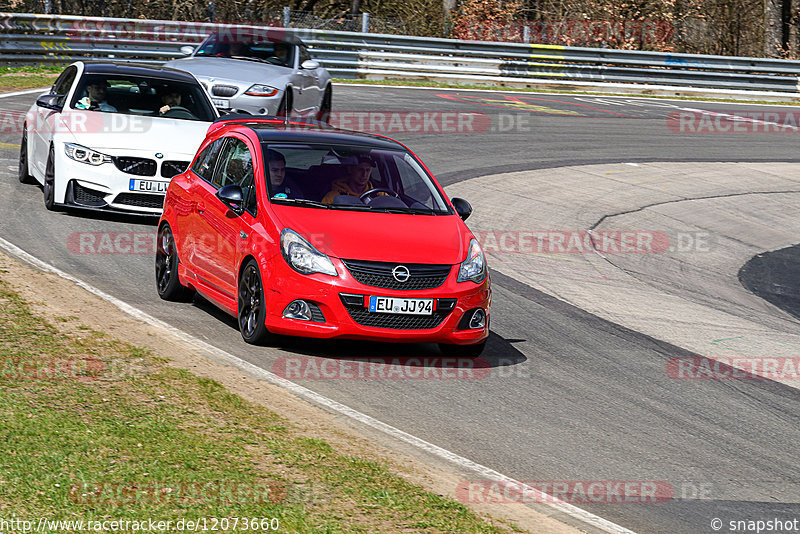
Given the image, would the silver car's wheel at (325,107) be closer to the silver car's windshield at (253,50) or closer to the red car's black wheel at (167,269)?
the silver car's windshield at (253,50)

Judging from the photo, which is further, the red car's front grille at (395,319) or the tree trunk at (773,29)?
the tree trunk at (773,29)

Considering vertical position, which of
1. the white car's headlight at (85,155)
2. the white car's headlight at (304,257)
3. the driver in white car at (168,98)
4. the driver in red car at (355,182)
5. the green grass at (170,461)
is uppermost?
the driver in white car at (168,98)

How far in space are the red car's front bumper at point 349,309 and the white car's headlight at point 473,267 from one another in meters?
0.10

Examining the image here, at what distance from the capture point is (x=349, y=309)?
26.7ft

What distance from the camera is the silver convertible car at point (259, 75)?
17766 millimetres

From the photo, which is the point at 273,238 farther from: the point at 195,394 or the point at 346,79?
the point at 346,79

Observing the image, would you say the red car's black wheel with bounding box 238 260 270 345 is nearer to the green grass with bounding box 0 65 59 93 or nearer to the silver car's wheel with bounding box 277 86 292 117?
the silver car's wheel with bounding box 277 86 292 117

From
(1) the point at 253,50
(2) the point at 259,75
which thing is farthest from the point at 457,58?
(2) the point at 259,75

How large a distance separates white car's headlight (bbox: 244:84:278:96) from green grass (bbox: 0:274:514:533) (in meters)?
10.9

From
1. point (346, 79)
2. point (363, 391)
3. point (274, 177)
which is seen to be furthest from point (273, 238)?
point (346, 79)

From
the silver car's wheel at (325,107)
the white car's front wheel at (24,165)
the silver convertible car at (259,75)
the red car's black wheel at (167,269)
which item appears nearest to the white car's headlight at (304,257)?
the red car's black wheel at (167,269)

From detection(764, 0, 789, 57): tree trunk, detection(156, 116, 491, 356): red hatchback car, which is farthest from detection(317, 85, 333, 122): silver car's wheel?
detection(764, 0, 789, 57): tree trunk

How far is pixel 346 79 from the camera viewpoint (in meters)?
31.2

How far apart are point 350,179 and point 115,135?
468 centimetres
